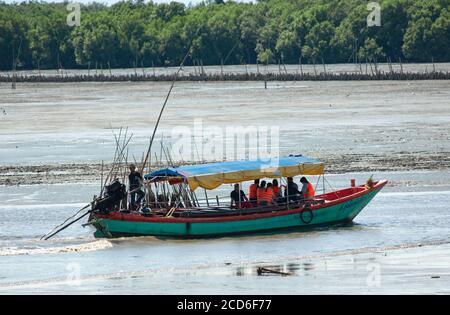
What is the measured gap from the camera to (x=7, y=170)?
36.7 m

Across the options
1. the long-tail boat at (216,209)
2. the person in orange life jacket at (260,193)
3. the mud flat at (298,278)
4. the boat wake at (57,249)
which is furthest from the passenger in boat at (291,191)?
the boat wake at (57,249)

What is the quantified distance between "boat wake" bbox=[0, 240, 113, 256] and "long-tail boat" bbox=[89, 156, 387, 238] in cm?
59

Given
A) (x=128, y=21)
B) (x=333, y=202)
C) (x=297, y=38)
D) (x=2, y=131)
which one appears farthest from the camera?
(x=128, y=21)

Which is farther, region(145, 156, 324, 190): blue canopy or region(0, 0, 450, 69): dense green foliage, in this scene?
region(0, 0, 450, 69): dense green foliage

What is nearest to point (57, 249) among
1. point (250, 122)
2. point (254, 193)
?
point (254, 193)

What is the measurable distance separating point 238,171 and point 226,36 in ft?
383

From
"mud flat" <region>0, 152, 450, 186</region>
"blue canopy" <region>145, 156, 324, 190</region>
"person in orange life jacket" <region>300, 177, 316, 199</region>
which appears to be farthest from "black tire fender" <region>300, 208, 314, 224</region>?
"mud flat" <region>0, 152, 450, 186</region>

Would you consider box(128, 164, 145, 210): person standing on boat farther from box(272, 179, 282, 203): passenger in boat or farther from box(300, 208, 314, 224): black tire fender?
box(300, 208, 314, 224): black tire fender

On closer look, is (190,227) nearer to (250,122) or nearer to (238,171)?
(238,171)

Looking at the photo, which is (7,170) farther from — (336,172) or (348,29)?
(348,29)

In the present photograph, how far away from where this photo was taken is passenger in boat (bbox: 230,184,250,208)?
84.4 ft

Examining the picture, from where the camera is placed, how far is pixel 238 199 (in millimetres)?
25875
